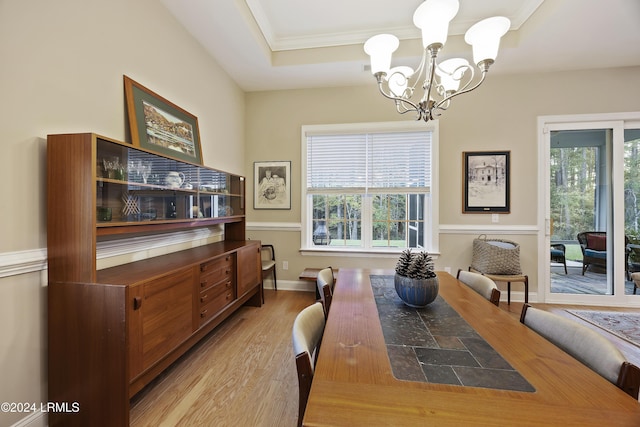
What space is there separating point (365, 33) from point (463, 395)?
3.37 metres

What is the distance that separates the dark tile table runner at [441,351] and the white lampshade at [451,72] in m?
1.65

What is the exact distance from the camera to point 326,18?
2707mm

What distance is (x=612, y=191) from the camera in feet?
10.4

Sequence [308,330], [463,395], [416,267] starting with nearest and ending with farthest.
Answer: [463,395], [308,330], [416,267]

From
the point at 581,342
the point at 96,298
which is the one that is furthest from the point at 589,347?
the point at 96,298

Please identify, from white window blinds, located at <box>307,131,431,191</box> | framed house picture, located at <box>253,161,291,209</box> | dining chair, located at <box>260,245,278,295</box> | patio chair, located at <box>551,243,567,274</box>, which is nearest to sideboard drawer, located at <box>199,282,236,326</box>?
dining chair, located at <box>260,245,278,295</box>

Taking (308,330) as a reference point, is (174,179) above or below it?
above

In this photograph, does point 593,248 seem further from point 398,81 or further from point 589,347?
point 398,81

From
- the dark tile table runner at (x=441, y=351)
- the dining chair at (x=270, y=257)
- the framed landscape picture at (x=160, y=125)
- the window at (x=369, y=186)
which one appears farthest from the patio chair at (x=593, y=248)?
the framed landscape picture at (x=160, y=125)

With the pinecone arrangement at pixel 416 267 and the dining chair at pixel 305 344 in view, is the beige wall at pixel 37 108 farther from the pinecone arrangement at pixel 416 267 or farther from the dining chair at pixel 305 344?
the pinecone arrangement at pixel 416 267

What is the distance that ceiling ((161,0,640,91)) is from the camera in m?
2.35

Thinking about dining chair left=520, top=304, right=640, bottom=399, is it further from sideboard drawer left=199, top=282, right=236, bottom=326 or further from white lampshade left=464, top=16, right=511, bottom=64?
sideboard drawer left=199, top=282, right=236, bottom=326

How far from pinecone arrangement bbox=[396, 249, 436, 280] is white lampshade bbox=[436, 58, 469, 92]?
1402 mm

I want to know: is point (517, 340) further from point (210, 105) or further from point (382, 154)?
point (210, 105)
